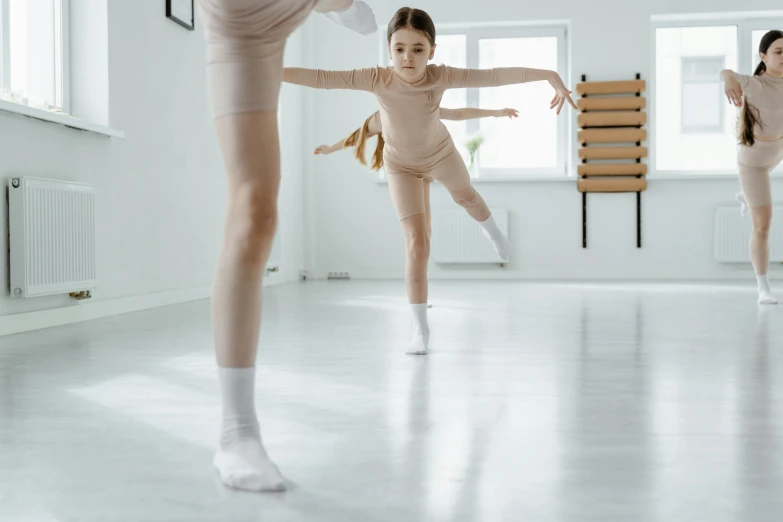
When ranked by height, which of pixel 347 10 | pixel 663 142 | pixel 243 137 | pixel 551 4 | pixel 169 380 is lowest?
pixel 169 380

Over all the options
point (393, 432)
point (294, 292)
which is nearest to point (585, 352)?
point (393, 432)

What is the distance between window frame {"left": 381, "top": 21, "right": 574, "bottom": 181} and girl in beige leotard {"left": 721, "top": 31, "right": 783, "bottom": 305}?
289cm

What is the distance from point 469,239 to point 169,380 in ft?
17.0

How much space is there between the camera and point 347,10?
1486mm

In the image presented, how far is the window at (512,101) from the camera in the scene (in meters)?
7.17

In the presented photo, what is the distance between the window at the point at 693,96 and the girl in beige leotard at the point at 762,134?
2.93 m

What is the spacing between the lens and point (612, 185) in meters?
6.90

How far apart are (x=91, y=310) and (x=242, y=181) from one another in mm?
2787

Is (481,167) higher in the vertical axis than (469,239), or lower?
higher

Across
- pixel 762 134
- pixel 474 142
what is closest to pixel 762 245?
pixel 762 134

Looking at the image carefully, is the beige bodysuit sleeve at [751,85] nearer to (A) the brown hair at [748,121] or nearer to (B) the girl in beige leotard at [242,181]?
(A) the brown hair at [748,121]

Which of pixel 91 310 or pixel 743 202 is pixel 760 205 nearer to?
pixel 743 202

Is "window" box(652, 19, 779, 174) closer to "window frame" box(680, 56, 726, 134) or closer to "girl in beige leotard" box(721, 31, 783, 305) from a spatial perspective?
"window frame" box(680, 56, 726, 134)

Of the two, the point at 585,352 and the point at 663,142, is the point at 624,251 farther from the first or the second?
the point at 585,352
